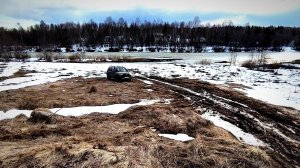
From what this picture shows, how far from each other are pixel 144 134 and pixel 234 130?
4.32 meters

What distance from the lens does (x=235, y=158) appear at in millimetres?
7500

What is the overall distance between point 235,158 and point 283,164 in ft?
5.94

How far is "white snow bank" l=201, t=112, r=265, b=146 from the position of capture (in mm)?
10148

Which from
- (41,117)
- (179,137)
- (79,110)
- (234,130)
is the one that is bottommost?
(234,130)

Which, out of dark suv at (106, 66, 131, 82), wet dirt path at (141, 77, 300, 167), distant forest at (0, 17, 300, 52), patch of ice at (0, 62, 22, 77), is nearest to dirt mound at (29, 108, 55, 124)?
wet dirt path at (141, 77, 300, 167)

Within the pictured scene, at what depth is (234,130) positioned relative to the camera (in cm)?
1147

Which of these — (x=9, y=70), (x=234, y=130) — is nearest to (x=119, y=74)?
(x=234, y=130)

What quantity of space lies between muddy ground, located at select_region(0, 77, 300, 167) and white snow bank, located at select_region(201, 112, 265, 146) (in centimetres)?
39

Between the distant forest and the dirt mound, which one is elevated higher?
the distant forest

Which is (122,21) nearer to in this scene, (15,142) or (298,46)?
(298,46)

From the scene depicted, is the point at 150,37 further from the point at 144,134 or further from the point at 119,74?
the point at 144,134

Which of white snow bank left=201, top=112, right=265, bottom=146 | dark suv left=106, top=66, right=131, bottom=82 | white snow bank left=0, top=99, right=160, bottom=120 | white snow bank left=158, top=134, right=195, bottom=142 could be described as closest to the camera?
→ white snow bank left=158, top=134, right=195, bottom=142

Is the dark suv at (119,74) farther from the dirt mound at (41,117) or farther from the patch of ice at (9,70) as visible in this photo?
the dirt mound at (41,117)

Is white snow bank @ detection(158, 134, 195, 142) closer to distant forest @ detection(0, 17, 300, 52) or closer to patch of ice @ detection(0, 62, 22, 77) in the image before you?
patch of ice @ detection(0, 62, 22, 77)
